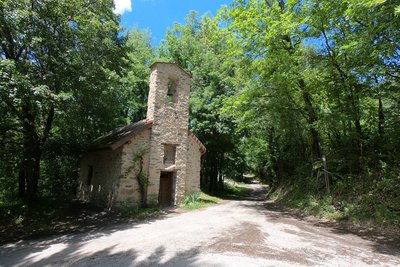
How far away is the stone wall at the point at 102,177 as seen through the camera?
529 inches

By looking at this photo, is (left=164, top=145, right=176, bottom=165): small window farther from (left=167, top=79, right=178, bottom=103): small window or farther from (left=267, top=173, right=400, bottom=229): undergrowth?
(left=267, top=173, right=400, bottom=229): undergrowth

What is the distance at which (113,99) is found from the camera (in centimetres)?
1360

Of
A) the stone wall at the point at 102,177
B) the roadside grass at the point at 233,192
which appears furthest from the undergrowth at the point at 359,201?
the roadside grass at the point at 233,192

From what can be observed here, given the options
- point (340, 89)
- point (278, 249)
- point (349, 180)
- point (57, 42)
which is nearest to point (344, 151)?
point (349, 180)

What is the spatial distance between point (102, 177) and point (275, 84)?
1046 cm

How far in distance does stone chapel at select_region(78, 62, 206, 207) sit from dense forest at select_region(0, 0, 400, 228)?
71.5 inches

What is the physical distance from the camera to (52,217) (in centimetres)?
1245

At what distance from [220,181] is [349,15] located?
21.2m

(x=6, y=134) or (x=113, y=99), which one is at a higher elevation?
(x=113, y=99)

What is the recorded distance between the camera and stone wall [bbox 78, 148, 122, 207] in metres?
13.4

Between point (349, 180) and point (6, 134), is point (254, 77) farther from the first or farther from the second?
point (6, 134)

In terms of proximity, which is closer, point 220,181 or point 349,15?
point 349,15

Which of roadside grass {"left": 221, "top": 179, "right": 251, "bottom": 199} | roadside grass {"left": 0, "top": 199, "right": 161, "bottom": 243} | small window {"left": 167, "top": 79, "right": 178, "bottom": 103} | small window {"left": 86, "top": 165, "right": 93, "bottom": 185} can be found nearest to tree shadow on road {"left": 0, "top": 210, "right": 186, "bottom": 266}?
roadside grass {"left": 0, "top": 199, "right": 161, "bottom": 243}

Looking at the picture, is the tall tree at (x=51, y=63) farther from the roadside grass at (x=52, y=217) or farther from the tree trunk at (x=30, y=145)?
the roadside grass at (x=52, y=217)
